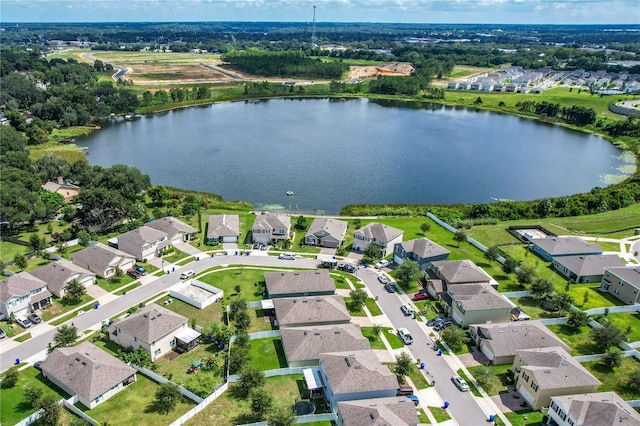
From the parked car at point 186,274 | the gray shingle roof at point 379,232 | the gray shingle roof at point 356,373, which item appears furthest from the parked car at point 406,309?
the parked car at point 186,274

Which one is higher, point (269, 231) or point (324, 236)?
point (269, 231)

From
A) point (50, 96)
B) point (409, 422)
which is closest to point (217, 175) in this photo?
Answer: point (409, 422)

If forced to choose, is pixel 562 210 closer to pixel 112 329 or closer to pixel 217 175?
pixel 217 175

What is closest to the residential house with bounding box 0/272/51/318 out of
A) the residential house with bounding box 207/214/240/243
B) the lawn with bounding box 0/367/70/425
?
the lawn with bounding box 0/367/70/425

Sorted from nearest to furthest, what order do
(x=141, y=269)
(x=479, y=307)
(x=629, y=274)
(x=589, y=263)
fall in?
(x=479, y=307) → (x=629, y=274) → (x=141, y=269) → (x=589, y=263)

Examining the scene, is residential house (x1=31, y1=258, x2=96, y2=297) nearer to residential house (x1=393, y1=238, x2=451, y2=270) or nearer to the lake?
the lake

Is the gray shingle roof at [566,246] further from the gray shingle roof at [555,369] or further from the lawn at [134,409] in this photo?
the lawn at [134,409]

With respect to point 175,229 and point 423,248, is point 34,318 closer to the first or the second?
point 175,229

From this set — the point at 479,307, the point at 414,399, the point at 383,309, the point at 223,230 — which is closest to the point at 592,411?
the point at 414,399
